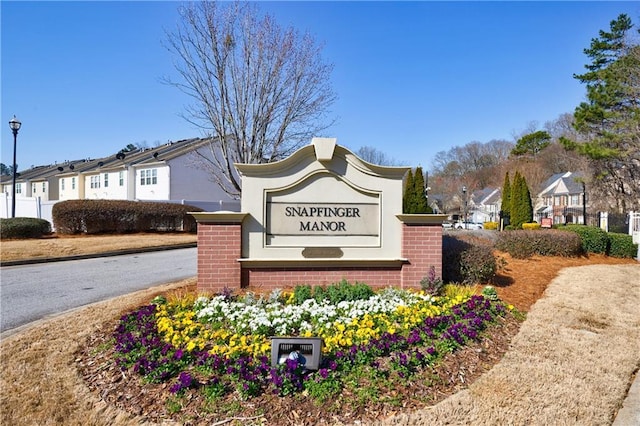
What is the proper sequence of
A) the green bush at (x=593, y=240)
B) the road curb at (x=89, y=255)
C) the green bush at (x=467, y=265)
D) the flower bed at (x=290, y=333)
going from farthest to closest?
1. the green bush at (x=593, y=240)
2. the road curb at (x=89, y=255)
3. the green bush at (x=467, y=265)
4. the flower bed at (x=290, y=333)

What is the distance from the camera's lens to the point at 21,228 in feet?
55.2

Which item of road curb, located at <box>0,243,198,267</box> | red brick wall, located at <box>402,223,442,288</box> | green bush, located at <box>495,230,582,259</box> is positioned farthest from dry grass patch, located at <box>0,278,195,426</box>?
green bush, located at <box>495,230,582,259</box>

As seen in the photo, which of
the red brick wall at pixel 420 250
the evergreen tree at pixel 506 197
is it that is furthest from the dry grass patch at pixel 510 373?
the evergreen tree at pixel 506 197

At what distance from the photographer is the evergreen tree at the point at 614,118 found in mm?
19984

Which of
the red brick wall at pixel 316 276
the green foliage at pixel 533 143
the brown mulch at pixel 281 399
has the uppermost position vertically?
the green foliage at pixel 533 143

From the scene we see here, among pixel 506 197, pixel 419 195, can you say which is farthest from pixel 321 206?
pixel 506 197

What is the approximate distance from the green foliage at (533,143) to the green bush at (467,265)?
58.5 meters

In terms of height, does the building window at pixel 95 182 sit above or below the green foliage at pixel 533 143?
below

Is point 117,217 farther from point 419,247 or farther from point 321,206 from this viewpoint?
point 419,247

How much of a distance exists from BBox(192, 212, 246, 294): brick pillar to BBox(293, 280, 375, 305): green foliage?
1.12 m

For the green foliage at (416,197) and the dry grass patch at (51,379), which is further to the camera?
the green foliage at (416,197)

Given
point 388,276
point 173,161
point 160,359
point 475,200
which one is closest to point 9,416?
point 160,359

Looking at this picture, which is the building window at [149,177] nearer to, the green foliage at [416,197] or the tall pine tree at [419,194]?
the green foliage at [416,197]

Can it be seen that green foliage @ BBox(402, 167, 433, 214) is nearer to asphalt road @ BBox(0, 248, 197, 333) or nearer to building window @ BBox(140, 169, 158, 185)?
asphalt road @ BBox(0, 248, 197, 333)
